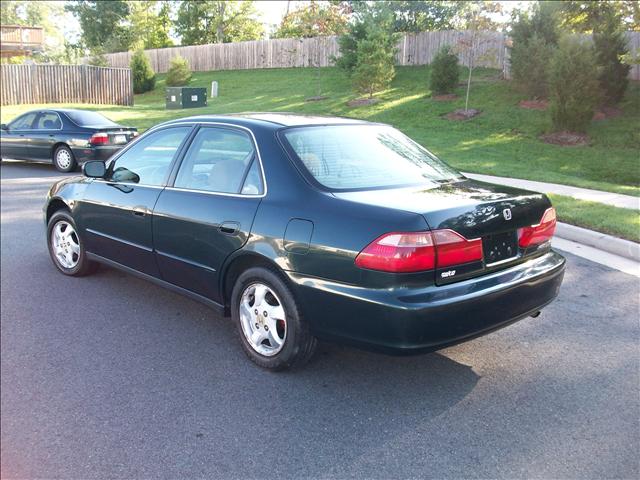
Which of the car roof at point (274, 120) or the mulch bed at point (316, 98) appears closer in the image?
the car roof at point (274, 120)

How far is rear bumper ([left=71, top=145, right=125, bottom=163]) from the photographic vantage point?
1280 centimetres

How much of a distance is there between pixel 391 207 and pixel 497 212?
700mm

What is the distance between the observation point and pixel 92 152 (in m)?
12.8

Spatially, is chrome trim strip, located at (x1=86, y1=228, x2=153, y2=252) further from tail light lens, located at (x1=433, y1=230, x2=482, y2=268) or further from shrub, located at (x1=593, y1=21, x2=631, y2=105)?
shrub, located at (x1=593, y1=21, x2=631, y2=105)

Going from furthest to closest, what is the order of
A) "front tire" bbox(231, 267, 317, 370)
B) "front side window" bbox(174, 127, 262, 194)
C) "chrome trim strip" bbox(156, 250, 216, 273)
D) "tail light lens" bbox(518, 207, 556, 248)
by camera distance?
"chrome trim strip" bbox(156, 250, 216, 273) → "front side window" bbox(174, 127, 262, 194) → "tail light lens" bbox(518, 207, 556, 248) → "front tire" bbox(231, 267, 317, 370)

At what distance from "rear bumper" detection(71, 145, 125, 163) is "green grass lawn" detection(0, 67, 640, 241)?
24.8ft

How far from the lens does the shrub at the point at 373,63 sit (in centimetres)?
2341

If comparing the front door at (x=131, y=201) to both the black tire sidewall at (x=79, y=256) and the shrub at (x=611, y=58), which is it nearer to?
the black tire sidewall at (x=79, y=256)

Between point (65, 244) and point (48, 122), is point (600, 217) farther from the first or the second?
point (48, 122)

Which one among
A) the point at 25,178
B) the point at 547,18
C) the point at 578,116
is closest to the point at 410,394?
the point at 25,178

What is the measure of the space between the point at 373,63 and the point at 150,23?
130 ft

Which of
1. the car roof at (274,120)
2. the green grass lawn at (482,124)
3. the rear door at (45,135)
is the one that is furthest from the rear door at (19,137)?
the car roof at (274,120)

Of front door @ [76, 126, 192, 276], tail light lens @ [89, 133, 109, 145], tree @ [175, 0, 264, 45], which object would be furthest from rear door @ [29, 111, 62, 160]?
tree @ [175, 0, 264, 45]

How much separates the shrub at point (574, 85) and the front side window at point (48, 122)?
41.3ft
